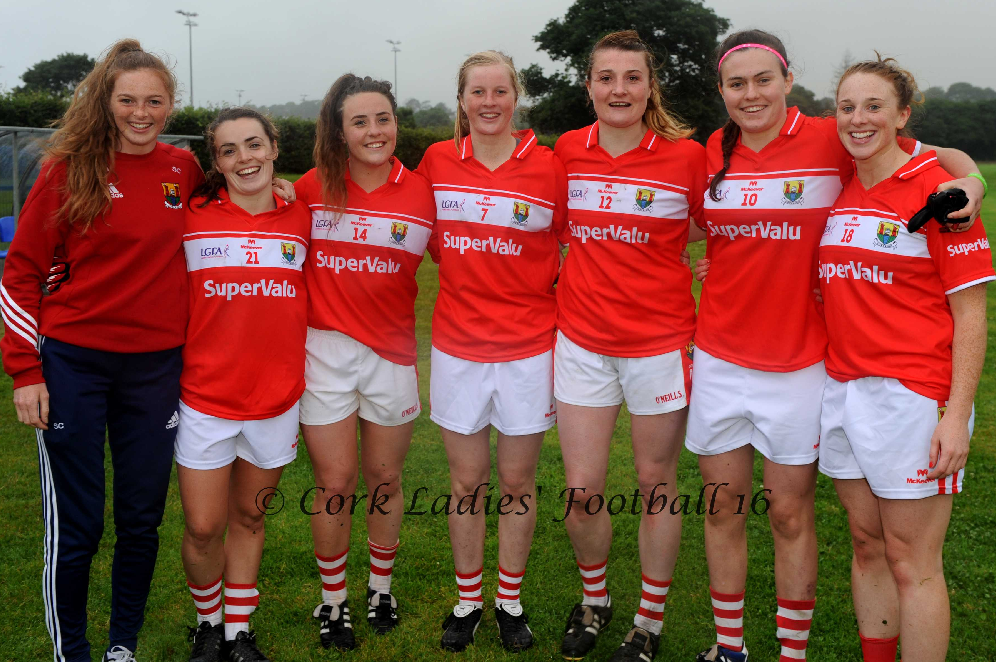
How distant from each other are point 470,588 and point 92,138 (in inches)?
98.1

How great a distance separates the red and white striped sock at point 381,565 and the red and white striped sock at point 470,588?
0.37m

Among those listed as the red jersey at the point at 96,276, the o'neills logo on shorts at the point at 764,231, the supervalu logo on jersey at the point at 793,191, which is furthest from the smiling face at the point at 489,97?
the red jersey at the point at 96,276

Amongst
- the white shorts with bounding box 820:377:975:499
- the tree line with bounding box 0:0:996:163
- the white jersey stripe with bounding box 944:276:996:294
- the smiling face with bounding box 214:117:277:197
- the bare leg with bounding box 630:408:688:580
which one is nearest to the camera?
the white jersey stripe with bounding box 944:276:996:294

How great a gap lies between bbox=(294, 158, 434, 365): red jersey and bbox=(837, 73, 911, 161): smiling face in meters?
1.74

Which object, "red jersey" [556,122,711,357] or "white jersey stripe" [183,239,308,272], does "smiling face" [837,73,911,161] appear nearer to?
"red jersey" [556,122,711,357]

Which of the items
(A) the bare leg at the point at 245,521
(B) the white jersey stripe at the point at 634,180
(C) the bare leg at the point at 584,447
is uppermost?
(B) the white jersey stripe at the point at 634,180

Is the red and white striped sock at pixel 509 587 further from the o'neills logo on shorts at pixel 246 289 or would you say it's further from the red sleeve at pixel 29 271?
the red sleeve at pixel 29 271

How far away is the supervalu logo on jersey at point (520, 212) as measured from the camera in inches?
134

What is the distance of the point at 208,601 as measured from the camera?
11.2 ft

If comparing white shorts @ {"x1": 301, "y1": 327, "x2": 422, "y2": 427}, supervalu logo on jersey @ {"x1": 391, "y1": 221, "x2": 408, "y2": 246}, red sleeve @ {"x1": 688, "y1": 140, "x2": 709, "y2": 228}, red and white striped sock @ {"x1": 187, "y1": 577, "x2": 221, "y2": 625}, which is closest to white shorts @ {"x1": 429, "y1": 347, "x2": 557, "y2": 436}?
white shorts @ {"x1": 301, "y1": 327, "x2": 422, "y2": 427}

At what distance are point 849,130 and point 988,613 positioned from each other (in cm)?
267

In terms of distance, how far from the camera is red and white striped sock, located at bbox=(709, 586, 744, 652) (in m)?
3.27

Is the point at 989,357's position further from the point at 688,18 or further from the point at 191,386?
the point at 688,18

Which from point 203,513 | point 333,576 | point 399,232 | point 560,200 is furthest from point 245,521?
point 560,200
